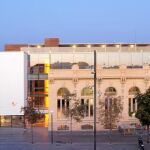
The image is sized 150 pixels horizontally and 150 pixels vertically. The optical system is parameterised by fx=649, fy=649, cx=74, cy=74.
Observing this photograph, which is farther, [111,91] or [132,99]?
[111,91]

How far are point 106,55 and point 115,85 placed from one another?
19241mm

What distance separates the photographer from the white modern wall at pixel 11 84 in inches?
3720

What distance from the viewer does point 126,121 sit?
8556 centimetres

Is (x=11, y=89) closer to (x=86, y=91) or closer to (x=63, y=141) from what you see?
(x=86, y=91)

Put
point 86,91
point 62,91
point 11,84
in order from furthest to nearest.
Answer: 1. point 11,84
2. point 86,91
3. point 62,91

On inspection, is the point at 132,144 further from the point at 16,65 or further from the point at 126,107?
the point at 16,65

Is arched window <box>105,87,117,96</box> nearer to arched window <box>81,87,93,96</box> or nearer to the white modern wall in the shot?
arched window <box>81,87,93,96</box>

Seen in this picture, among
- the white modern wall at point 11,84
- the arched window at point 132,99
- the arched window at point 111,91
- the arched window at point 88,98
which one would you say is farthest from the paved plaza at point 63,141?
the white modern wall at point 11,84

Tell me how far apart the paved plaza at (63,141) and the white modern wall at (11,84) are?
8928 millimetres

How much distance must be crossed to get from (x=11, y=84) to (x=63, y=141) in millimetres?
27286

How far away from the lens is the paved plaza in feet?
199

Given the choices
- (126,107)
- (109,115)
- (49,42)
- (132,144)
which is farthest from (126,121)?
(49,42)

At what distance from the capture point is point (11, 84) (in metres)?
94.8

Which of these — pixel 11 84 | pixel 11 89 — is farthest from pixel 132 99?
pixel 11 84
